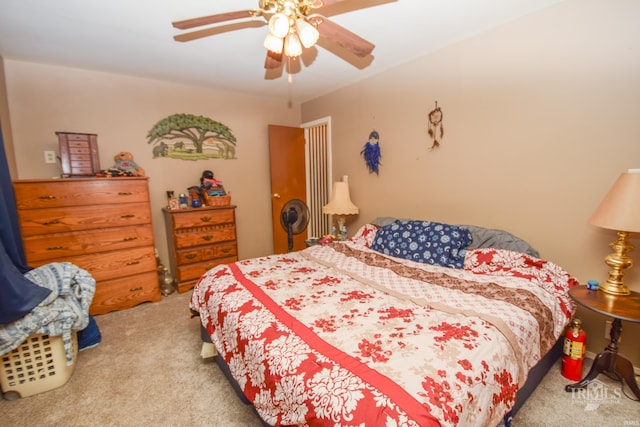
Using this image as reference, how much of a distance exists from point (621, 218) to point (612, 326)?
0.63 m

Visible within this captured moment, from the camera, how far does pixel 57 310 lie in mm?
1661

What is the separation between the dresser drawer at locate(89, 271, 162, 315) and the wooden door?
5.26 ft

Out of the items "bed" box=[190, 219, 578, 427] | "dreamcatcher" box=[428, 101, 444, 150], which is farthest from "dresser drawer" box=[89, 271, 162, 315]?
"dreamcatcher" box=[428, 101, 444, 150]

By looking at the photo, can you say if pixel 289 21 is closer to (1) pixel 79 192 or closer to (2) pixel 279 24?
(2) pixel 279 24

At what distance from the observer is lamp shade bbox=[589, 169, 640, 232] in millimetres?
1363

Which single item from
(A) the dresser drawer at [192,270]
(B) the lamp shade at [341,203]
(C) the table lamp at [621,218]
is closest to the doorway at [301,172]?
(B) the lamp shade at [341,203]

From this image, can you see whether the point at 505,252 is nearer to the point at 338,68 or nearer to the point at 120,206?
the point at 338,68

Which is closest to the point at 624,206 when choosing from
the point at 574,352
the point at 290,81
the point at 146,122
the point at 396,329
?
the point at 574,352

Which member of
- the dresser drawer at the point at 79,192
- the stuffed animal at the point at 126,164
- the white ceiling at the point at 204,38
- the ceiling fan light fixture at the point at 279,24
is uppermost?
the white ceiling at the point at 204,38

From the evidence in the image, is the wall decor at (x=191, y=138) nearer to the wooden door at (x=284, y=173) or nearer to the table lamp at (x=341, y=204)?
the wooden door at (x=284, y=173)

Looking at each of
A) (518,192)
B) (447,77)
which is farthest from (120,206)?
(518,192)

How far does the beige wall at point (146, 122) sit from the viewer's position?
2.56 metres

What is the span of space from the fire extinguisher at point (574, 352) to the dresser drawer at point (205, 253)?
9.98 ft

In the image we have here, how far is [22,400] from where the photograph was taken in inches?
63.4
